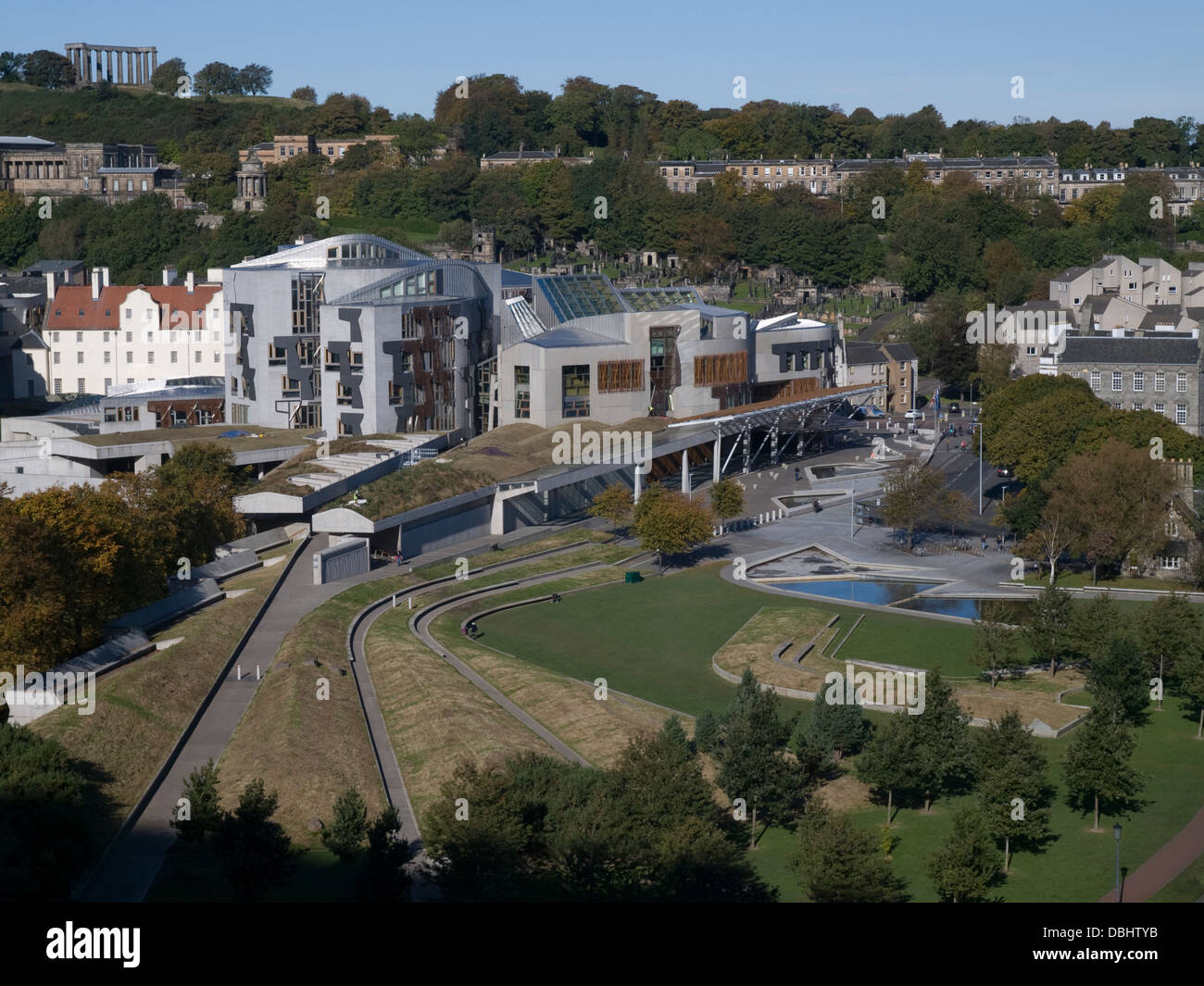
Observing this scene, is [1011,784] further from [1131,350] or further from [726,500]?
[1131,350]

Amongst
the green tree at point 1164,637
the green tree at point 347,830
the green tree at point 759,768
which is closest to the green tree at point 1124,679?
the green tree at point 1164,637

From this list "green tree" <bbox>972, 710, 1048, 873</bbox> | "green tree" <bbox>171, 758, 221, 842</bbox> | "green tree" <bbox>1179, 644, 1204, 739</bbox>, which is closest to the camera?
"green tree" <bbox>171, 758, 221, 842</bbox>

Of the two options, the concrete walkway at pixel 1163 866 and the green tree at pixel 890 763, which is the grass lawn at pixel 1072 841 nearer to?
the concrete walkway at pixel 1163 866

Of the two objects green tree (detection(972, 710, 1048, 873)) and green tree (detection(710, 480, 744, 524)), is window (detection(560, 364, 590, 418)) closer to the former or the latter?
green tree (detection(710, 480, 744, 524))

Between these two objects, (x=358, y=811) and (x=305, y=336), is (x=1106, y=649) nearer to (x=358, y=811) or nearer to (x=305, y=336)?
(x=358, y=811)

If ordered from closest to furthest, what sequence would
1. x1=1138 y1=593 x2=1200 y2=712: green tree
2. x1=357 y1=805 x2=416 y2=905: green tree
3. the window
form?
1. x1=357 y1=805 x2=416 y2=905: green tree
2. x1=1138 y1=593 x2=1200 y2=712: green tree
3. the window

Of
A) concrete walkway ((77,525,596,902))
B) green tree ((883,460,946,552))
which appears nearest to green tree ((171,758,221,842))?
concrete walkway ((77,525,596,902))
